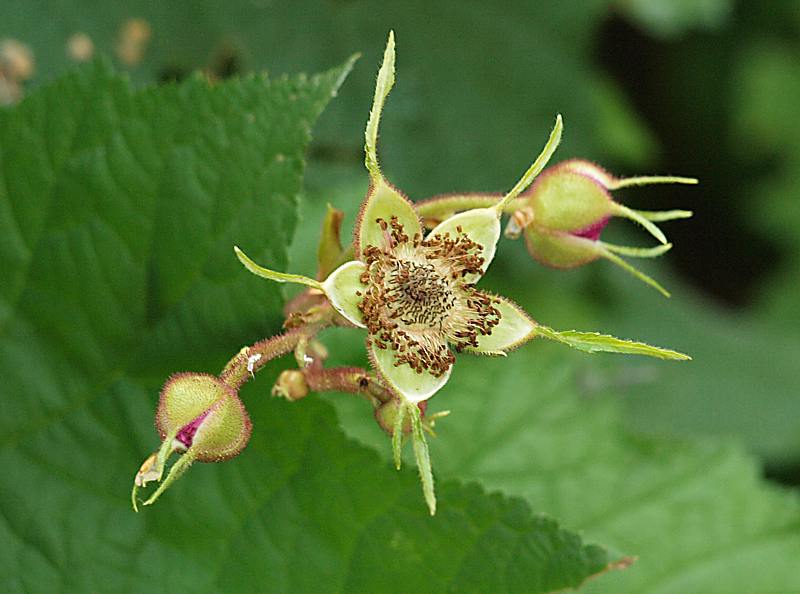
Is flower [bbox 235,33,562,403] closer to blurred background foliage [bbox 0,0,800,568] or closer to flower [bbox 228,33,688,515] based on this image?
flower [bbox 228,33,688,515]

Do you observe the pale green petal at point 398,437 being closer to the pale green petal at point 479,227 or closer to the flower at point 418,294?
the flower at point 418,294

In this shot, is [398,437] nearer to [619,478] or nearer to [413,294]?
[413,294]

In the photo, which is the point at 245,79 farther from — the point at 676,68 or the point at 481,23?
the point at 676,68

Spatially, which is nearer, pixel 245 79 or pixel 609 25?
pixel 245 79

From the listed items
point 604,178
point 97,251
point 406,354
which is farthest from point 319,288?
point 604,178

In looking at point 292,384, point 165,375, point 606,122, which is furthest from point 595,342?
point 606,122

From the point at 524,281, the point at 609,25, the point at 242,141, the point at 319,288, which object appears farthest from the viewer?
the point at 609,25

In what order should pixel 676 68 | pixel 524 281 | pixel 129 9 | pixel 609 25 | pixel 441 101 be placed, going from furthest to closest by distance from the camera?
1. pixel 676 68
2. pixel 609 25
3. pixel 524 281
4. pixel 441 101
5. pixel 129 9
